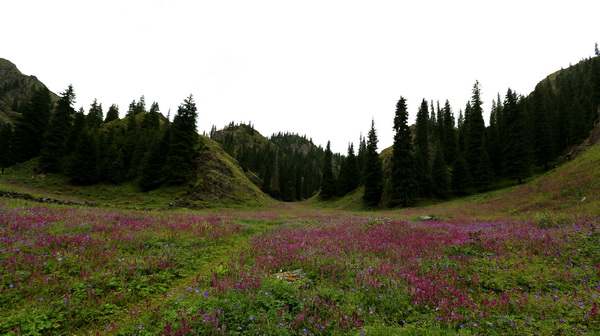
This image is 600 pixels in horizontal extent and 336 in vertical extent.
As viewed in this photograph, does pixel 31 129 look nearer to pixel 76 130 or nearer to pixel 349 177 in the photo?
pixel 76 130

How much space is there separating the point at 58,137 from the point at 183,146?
2933 centimetres

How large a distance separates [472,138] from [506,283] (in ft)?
201

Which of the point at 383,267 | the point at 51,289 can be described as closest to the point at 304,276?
the point at 383,267

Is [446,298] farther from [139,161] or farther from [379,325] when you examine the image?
[139,161]

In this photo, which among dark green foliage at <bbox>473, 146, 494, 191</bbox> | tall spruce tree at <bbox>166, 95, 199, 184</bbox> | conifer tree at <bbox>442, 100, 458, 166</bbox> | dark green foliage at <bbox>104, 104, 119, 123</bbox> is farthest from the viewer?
dark green foliage at <bbox>104, 104, 119, 123</bbox>

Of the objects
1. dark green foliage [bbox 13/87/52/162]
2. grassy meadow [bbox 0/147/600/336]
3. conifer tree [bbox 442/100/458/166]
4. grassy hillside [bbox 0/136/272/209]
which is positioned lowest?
grassy meadow [bbox 0/147/600/336]

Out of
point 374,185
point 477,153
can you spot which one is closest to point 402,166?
point 374,185

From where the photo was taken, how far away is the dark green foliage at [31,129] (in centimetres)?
4741

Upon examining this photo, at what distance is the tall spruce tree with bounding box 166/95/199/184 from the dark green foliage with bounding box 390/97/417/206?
1591 inches

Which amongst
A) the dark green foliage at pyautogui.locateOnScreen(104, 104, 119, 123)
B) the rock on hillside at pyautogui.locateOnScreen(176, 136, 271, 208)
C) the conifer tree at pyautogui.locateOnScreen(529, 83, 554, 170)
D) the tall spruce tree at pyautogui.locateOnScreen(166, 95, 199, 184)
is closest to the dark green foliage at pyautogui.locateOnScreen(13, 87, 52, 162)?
the dark green foliage at pyautogui.locateOnScreen(104, 104, 119, 123)

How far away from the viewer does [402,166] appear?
44375 millimetres

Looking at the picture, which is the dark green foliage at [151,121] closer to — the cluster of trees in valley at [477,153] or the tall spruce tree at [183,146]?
the tall spruce tree at [183,146]

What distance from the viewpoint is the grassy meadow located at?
3.95m

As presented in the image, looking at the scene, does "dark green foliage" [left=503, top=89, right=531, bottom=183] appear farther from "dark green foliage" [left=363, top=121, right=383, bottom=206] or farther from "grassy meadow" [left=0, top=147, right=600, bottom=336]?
"grassy meadow" [left=0, top=147, right=600, bottom=336]
